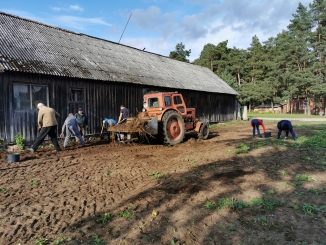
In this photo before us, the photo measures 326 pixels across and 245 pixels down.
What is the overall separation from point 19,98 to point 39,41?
3.72 m

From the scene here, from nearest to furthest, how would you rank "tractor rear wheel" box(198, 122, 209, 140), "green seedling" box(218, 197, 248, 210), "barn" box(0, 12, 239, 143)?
1. "green seedling" box(218, 197, 248, 210)
2. "barn" box(0, 12, 239, 143)
3. "tractor rear wheel" box(198, 122, 209, 140)

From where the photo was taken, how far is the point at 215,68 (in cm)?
5538

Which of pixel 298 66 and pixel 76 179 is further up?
pixel 298 66

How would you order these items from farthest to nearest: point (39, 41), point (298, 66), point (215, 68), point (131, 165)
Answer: point (215, 68)
point (298, 66)
point (39, 41)
point (131, 165)

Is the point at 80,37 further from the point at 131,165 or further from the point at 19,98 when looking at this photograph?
the point at 131,165

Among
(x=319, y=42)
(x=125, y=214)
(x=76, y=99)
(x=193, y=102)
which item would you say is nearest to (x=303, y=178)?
(x=125, y=214)

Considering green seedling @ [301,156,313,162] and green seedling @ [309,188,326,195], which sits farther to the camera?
green seedling @ [301,156,313,162]

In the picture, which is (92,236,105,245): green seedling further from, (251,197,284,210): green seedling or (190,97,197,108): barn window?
(190,97,197,108): barn window

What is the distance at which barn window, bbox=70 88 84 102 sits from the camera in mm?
11359

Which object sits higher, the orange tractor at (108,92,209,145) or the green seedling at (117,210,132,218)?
the orange tractor at (108,92,209,145)

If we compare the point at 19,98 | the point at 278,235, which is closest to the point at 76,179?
the point at 278,235

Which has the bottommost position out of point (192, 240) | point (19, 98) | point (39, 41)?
point (192, 240)

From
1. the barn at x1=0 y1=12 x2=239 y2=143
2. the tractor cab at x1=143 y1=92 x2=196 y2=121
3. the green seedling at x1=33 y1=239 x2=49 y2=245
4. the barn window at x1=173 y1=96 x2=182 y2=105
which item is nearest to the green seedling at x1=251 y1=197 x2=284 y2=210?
the green seedling at x1=33 y1=239 x2=49 y2=245

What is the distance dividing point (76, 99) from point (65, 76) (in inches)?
52.2
